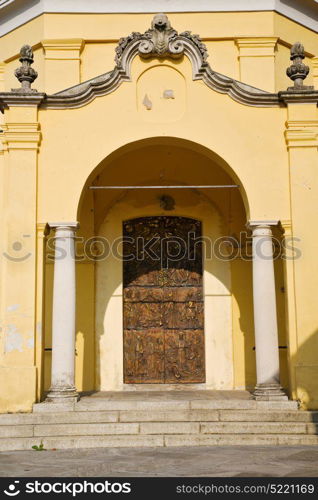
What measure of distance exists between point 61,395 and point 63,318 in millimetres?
1246

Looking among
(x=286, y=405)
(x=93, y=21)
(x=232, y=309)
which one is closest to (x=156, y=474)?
(x=286, y=405)

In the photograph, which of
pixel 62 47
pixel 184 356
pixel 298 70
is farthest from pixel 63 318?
pixel 62 47

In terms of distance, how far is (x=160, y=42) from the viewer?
1145cm

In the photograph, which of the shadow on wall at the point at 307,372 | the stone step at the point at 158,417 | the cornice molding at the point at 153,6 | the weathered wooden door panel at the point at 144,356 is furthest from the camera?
the cornice molding at the point at 153,6

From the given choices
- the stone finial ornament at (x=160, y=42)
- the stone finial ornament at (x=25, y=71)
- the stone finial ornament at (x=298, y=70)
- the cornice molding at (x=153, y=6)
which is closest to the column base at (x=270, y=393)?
the stone finial ornament at (x=298, y=70)

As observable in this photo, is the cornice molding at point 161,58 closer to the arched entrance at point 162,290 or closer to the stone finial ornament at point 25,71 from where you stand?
the stone finial ornament at point 25,71

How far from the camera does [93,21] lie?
13891 mm

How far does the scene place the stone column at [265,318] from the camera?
10.6 meters

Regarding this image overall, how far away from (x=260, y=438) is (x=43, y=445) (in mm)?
3150

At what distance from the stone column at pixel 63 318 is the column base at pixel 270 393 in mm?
2938

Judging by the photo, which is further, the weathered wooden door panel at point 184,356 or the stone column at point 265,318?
the weathered wooden door panel at point 184,356

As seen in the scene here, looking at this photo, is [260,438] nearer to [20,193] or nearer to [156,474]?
[156,474]

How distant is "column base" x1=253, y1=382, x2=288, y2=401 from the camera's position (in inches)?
411

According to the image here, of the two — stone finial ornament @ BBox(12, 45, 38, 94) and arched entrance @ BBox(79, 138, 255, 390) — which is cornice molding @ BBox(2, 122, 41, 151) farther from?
arched entrance @ BBox(79, 138, 255, 390)
